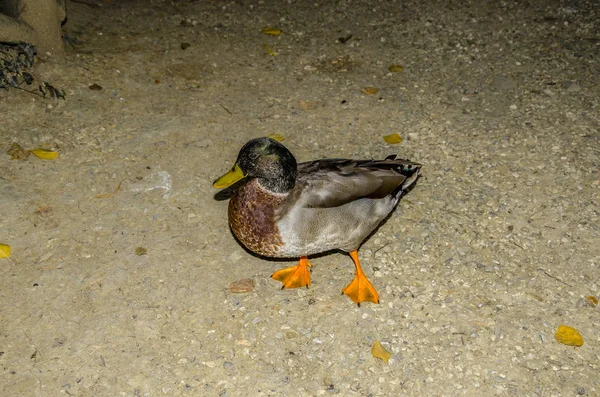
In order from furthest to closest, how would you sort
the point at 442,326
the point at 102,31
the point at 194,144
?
the point at 102,31, the point at 194,144, the point at 442,326

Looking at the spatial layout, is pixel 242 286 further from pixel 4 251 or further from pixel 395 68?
pixel 395 68

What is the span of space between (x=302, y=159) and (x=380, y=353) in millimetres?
1750

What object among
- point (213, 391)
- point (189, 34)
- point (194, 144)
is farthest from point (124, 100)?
point (213, 391)

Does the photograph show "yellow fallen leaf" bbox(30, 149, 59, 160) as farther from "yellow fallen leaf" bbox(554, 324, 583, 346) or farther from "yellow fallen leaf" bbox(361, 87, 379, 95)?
"yellow fallen leaf" bbox(554, 324, 583, 346)

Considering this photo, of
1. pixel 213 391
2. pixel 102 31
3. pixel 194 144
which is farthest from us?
pixel 102 31

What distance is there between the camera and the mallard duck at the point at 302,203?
3.42 metres

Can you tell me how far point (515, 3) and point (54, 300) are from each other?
5237 millimetres

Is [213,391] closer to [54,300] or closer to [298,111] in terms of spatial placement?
[54,300]

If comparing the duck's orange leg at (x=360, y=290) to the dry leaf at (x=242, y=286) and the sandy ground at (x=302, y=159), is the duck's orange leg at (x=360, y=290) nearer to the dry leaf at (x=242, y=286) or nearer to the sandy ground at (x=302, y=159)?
the sandy ground at (x=302, y=159)

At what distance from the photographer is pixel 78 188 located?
4.31 meters

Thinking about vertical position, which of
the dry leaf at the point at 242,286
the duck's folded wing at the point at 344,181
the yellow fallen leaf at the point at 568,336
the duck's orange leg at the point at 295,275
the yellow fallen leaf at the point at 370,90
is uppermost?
the duck's folded wing at the point at 344,181

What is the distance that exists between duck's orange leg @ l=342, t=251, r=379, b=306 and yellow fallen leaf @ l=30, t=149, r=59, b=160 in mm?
2360

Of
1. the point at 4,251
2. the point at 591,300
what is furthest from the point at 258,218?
the point at 591,300

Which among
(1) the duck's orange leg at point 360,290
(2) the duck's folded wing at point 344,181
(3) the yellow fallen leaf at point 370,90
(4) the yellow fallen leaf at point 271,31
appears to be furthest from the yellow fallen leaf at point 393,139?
(4) the yellow fallen leaf at point 271,31
